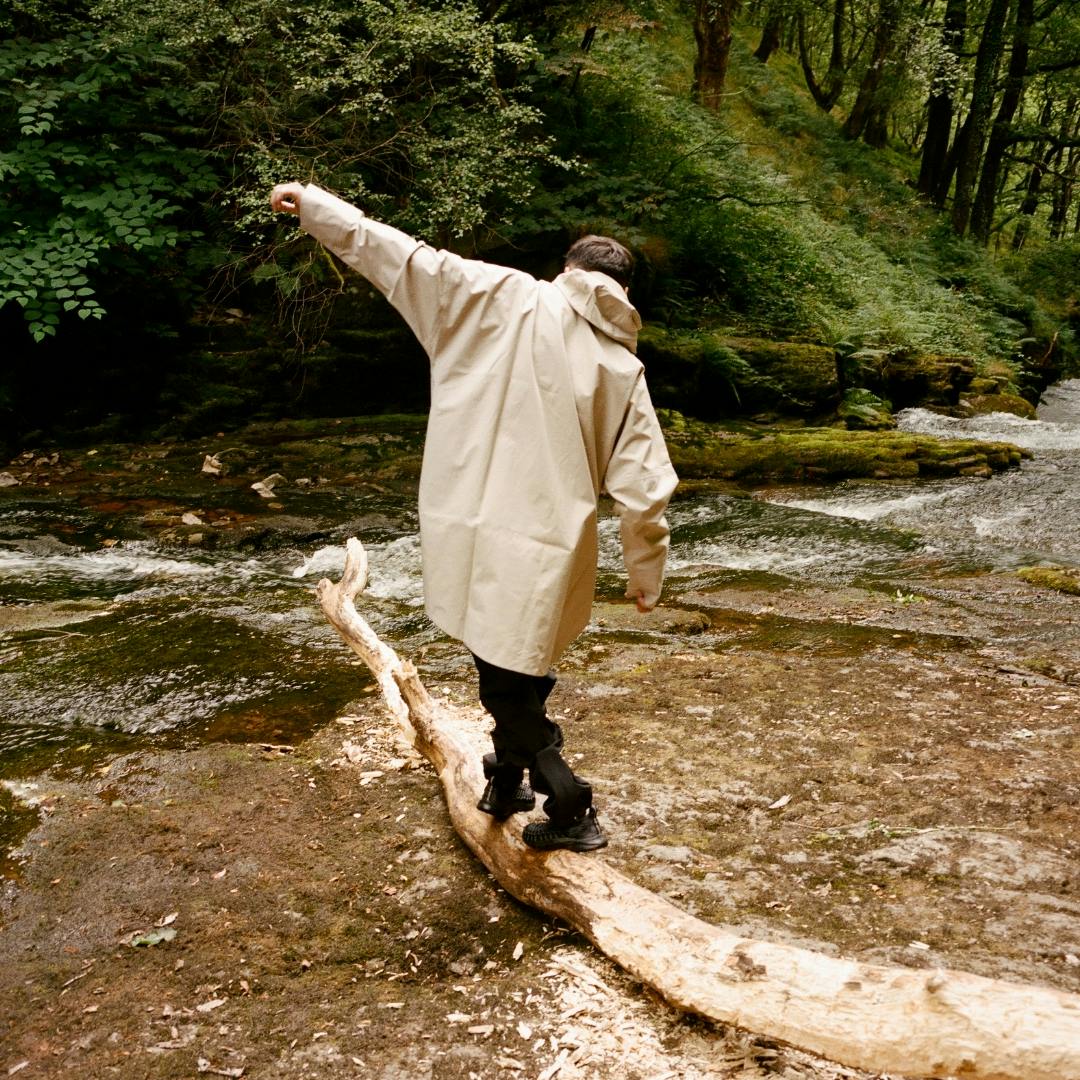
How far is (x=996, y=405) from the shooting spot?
53.5 feet

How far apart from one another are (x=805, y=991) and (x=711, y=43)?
19.6 meters

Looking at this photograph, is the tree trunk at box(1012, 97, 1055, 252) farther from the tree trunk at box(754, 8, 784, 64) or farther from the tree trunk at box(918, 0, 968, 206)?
the tree trunk at box(754, 8, 784, 64)

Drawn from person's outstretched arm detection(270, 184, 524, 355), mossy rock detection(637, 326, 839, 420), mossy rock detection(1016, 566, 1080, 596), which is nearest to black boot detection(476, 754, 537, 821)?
person's outstretched arm detection(270, 184, 524, 355)

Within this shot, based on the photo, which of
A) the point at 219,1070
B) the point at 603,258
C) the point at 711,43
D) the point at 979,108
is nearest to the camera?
the point at 219,1070

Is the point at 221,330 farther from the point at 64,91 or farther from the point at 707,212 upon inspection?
the point at 707,212

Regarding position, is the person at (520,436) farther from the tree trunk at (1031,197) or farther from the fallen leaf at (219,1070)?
the tree trunk at (1031,197)

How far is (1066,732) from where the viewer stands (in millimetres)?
4508

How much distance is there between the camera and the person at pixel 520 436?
276 centimetres

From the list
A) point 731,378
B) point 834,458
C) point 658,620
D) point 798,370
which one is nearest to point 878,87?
point 798,370

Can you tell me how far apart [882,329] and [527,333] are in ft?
50.1

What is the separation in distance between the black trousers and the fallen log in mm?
207

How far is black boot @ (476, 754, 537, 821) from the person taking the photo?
3400 millimetres

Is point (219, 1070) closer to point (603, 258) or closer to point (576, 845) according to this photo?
point (576, 845)

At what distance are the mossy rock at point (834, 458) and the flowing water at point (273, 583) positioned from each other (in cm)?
43
